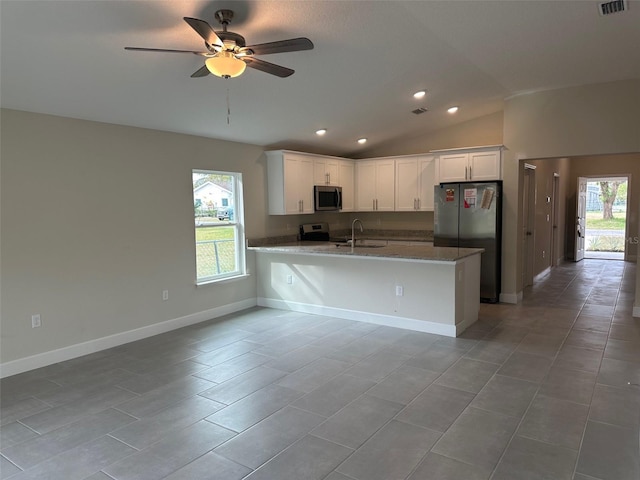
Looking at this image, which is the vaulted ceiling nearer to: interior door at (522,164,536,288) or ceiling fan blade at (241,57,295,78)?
ceiling fan blade at (241,57,295,78)

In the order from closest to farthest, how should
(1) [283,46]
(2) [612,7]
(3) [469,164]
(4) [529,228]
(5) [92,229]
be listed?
1. (1) [283,46]
2. (2) [612,7]
3. (5) [92,229]
4. (3) [469,164]
5. (4) [529,228]

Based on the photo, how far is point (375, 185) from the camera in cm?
736

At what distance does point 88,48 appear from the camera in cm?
300

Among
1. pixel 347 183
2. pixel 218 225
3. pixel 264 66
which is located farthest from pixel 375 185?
pixel 264 66

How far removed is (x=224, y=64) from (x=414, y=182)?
4871 mm

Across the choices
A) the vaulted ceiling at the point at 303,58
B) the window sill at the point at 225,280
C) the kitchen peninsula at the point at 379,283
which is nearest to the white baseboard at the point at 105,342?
the window sill at the point at 225,280

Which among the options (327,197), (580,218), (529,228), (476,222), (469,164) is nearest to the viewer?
(476,222)

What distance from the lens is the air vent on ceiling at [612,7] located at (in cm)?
317

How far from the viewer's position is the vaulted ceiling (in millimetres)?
2814

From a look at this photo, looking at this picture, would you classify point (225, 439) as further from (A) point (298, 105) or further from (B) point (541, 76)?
(B) point (541, 76)

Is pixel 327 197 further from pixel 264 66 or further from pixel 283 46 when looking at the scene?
pixel 283 46

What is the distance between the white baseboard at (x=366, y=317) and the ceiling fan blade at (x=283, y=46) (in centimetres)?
Answer: 333

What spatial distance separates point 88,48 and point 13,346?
2644 millimetres

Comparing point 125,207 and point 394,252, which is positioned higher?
point 125,207
